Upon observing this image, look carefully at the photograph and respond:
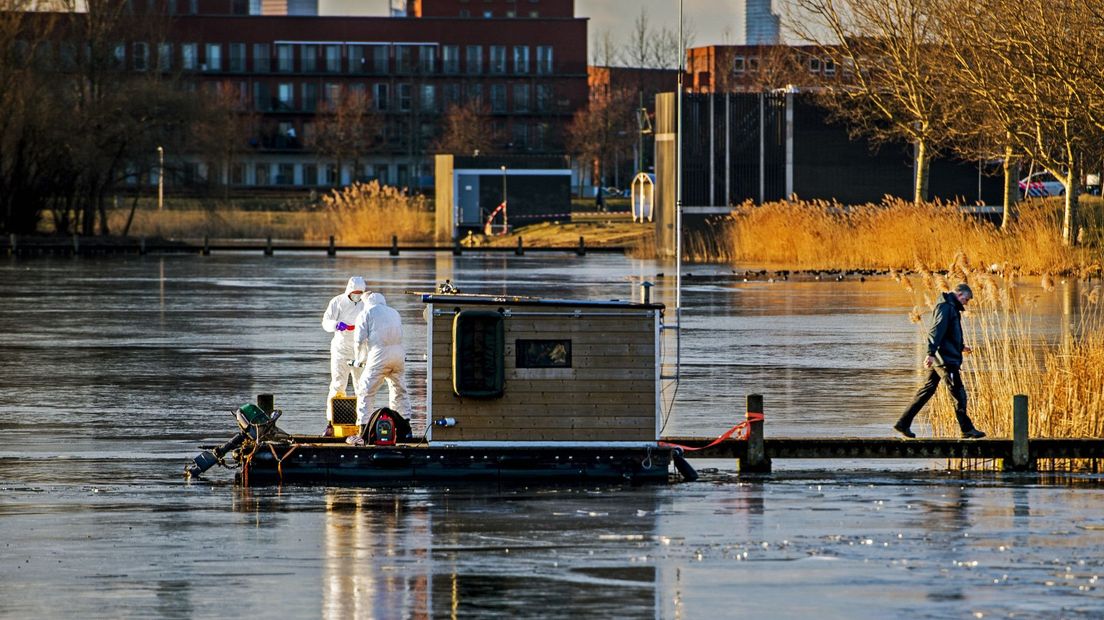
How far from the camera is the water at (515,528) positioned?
37.4ft

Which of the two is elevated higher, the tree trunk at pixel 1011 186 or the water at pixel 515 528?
the tree trunk at pixel 1011 186

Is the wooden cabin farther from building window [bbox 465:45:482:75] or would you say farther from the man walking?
building window [bbox 465:45:482:75]

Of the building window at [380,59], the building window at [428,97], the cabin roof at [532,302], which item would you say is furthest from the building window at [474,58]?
the cabin roof at [532,302]

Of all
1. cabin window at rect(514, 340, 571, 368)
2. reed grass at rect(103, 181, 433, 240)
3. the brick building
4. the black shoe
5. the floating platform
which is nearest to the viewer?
the floating platform

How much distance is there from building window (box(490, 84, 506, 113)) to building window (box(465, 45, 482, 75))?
174 centimetres

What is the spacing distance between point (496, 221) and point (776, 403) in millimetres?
67356

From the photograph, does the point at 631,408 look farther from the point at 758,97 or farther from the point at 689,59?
the point at 689,59

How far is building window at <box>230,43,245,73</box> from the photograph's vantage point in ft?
427

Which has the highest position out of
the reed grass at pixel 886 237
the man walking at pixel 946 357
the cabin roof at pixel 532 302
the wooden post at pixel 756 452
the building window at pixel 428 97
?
the building window at pixel 428 97

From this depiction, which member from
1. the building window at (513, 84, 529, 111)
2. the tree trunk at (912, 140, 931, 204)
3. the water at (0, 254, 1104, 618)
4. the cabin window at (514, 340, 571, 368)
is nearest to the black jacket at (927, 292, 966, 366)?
the water at (0, 254, 1104, 618)

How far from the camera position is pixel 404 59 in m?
131

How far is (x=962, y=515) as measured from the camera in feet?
47.2

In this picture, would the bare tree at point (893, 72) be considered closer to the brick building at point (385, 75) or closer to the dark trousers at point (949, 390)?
the dark trousers at point (949, 390)

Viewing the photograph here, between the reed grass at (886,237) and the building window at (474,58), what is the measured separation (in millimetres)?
72244
